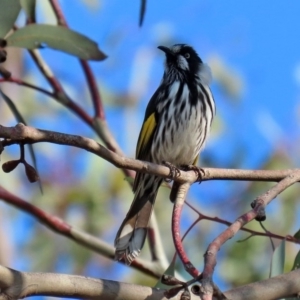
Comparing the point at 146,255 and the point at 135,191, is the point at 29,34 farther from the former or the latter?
the point at 146,255

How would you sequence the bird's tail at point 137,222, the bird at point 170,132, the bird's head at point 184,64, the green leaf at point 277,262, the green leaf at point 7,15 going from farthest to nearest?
the bird's head at point 184,64, the bird at point 170,132, the bird's tail at point 137,222, the green leaf at point 7,15, the green leaf at point 277,262

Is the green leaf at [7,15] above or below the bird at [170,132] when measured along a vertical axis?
below

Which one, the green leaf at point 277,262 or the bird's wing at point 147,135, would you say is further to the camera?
the bird's wing at point 147,135

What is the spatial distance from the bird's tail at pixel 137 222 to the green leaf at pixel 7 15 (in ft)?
2.86

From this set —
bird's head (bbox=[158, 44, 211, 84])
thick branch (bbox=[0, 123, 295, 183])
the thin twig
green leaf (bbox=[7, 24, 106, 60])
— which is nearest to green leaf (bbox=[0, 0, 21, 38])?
green leaf (bbox=[7, 24, 106, 60])

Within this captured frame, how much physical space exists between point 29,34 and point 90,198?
1.94 m

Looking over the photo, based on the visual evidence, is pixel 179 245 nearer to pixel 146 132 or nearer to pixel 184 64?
pixel 146 132

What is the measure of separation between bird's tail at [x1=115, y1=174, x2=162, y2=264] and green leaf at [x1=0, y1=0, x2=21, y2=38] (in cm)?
87

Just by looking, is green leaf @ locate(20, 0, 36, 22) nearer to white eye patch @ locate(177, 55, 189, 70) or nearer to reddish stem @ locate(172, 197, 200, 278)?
reddish stem @ locate(172, 197, 200, 278)

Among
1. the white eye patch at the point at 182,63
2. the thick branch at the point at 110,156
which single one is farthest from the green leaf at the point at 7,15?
the white eye patch at the point at 182,63

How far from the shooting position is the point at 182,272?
11.7 feet

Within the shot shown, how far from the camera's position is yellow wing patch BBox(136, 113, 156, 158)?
360 centimetres

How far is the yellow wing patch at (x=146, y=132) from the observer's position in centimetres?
360

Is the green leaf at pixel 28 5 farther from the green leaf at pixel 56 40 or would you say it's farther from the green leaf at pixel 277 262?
the green leaf at pixel 277 262
